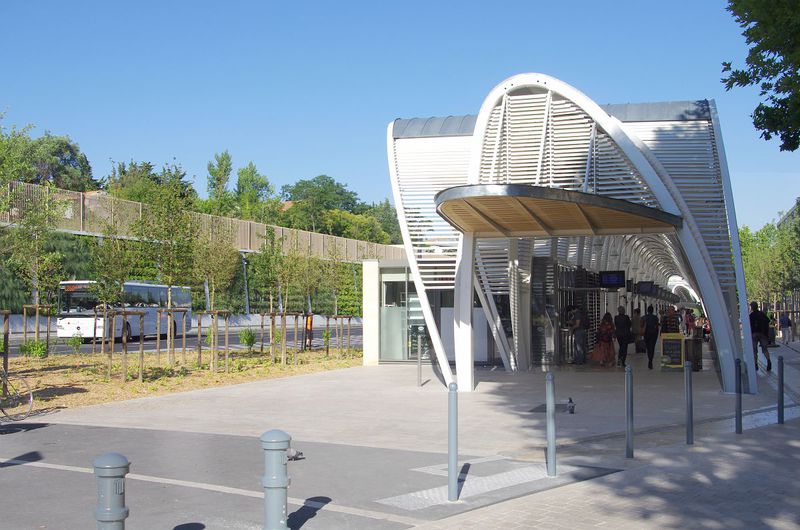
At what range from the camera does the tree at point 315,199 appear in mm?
103062

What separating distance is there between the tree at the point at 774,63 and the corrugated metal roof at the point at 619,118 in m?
6.93

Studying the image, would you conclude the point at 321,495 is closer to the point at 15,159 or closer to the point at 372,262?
the point at 15,159

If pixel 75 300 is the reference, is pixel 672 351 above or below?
below

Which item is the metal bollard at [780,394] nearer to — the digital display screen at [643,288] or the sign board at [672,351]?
the sign board at [672,351]

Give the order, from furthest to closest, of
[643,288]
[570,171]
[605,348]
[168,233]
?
[643,288] < [605,348] < [168,233] < [570,171]

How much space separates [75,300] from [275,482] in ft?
112

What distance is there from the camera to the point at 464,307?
60.2 ft

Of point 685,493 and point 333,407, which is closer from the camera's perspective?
point 685,493

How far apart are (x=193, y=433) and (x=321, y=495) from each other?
4687mm

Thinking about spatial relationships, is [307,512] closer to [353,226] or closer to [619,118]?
[619,118]

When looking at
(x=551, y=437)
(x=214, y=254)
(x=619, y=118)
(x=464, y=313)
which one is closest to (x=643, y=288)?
(x=619, y=118)

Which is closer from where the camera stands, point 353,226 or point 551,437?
point 551,437

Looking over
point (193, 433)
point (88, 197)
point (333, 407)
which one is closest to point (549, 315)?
point (333, 407)

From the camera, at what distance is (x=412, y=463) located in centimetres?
→ 1003
